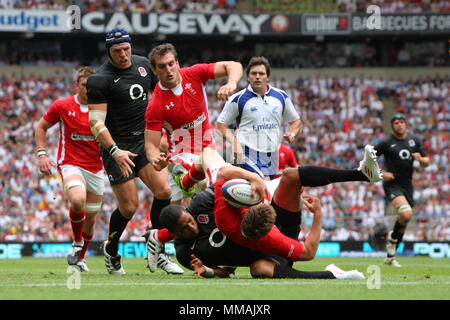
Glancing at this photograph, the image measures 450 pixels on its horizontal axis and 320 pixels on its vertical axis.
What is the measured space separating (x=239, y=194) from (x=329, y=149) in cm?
2156

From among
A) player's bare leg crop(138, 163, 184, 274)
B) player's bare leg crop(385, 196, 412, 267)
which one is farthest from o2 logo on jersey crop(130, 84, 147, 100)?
player's bare leg crop(385, 196, 412, 267)

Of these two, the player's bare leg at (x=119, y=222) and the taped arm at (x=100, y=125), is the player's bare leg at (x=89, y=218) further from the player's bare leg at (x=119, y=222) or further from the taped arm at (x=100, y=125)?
the taped arm at (x=100, y=125)

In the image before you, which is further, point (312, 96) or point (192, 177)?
point (312, 96)

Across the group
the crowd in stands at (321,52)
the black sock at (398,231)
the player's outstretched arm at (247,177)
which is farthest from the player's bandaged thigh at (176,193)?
the crowd in stands at (321,52)

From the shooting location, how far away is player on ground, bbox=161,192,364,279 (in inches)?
346

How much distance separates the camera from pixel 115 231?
35.9ft

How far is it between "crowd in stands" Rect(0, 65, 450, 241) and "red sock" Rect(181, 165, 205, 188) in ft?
37.6

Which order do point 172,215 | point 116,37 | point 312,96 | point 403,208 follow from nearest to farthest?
1. point 172,215
2. point 116,37
3. point 403,208
4. point 312,96

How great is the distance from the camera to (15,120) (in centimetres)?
2944

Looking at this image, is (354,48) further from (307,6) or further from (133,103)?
(133,103)

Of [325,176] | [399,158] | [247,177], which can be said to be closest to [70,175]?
[247,177]

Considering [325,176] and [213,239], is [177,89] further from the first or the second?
[325,176]

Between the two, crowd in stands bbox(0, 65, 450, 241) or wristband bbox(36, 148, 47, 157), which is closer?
wristband bbox(36, 148, 47, 157)

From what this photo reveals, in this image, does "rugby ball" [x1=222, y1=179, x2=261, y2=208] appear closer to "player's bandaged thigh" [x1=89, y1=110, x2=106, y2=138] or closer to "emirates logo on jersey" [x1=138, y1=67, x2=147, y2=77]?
"player's bandaged thigh" [x1=89, y1=110, x2=106, y2=138]
